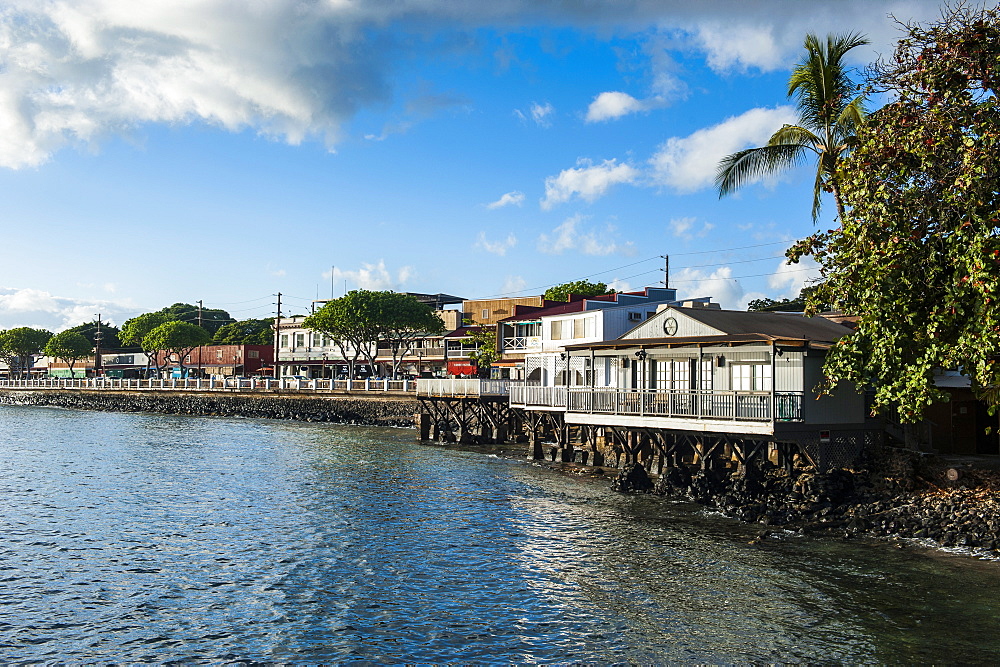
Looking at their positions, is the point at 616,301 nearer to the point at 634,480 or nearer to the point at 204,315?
the point at 634,480

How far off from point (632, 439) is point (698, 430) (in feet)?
17.2

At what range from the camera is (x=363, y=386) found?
76.4 m

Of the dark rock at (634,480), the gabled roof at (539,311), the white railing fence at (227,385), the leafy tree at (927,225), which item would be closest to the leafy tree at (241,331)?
the white railing fence at (227,385)

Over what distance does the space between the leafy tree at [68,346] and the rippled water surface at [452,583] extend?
117072 millimetres

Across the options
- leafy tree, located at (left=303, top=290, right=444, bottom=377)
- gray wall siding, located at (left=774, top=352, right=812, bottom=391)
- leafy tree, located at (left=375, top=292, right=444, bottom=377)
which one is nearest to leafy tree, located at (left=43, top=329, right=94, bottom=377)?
leafy tree, located at (left=303, top=290, right=444, bottom=377)

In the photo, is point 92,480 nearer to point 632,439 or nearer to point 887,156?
point 632,439

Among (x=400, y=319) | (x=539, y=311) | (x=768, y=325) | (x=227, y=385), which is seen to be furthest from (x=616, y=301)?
(x=227, y=385)

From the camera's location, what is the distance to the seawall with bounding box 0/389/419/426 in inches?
2795

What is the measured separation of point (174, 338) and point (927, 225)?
11436 cm

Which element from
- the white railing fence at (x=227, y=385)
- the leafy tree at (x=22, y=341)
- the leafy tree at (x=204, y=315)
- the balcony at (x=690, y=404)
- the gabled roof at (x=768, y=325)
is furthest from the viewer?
the leafy tree at (x=204, y=315)

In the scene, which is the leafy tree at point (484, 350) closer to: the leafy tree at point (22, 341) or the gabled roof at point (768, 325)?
the gabled roof at point (768, 325)

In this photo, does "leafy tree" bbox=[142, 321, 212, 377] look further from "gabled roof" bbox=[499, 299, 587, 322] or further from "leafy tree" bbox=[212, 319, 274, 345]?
"gabled roof" bbox=[499, 299, 587, 322]

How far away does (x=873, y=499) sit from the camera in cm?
2506

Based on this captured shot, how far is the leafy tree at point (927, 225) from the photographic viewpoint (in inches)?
836
